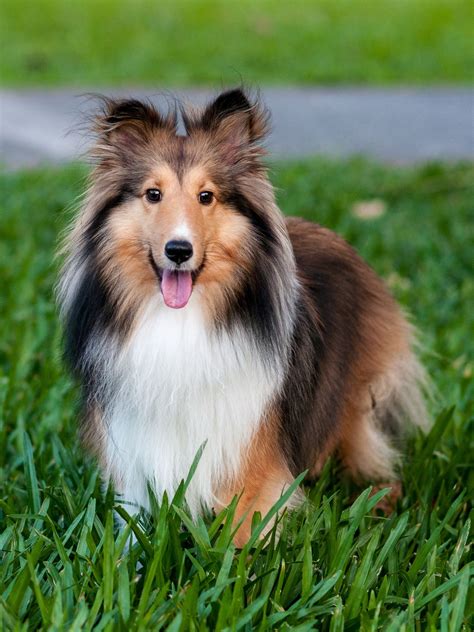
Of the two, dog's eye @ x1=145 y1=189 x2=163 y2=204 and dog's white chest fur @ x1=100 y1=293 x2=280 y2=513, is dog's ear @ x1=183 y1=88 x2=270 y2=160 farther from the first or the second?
dog's white chest fur @ x1=100 y1=293 x2=280 y2=513

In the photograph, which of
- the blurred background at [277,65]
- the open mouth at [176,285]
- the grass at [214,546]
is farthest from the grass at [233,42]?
the open mouth at [176,285]

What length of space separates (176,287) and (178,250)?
6.1 inches

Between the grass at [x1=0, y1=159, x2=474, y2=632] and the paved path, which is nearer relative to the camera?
the grass at [x1=0, y1=159, x2=474, y2=632]

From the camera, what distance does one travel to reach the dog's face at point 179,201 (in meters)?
3.01

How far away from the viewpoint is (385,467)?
156 inches

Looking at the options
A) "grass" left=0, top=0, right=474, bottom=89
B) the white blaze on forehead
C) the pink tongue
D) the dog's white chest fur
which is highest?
"grass" left=0, top=0, right=474, bottom=89

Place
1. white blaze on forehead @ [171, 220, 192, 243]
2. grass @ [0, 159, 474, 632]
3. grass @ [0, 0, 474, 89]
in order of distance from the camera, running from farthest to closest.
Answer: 1. grass @ [0, 0, 474, 89]
2. white blaze on forehead @ [171, 220, 192, 243]
3. grass @ [0, 159, 474, 632]

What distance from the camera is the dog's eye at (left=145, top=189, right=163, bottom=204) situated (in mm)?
3059

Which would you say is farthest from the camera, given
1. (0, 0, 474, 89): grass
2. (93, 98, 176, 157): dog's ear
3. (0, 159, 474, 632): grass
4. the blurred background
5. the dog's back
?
(0, 0, 474, 89): grass

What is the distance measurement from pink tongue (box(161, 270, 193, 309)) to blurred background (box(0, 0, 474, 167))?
6291mm

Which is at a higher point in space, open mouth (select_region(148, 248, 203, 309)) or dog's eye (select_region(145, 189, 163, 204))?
dog's eye (select_region(145, 189, 163, 204))

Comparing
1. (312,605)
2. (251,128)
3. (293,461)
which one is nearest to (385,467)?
(293,461)

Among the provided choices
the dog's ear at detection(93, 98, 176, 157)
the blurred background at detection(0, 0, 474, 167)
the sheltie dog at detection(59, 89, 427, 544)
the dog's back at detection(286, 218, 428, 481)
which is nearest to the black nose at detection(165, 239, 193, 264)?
the sheltie dog at detection(59, 89, 427, 544)

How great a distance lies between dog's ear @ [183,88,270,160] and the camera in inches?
125
